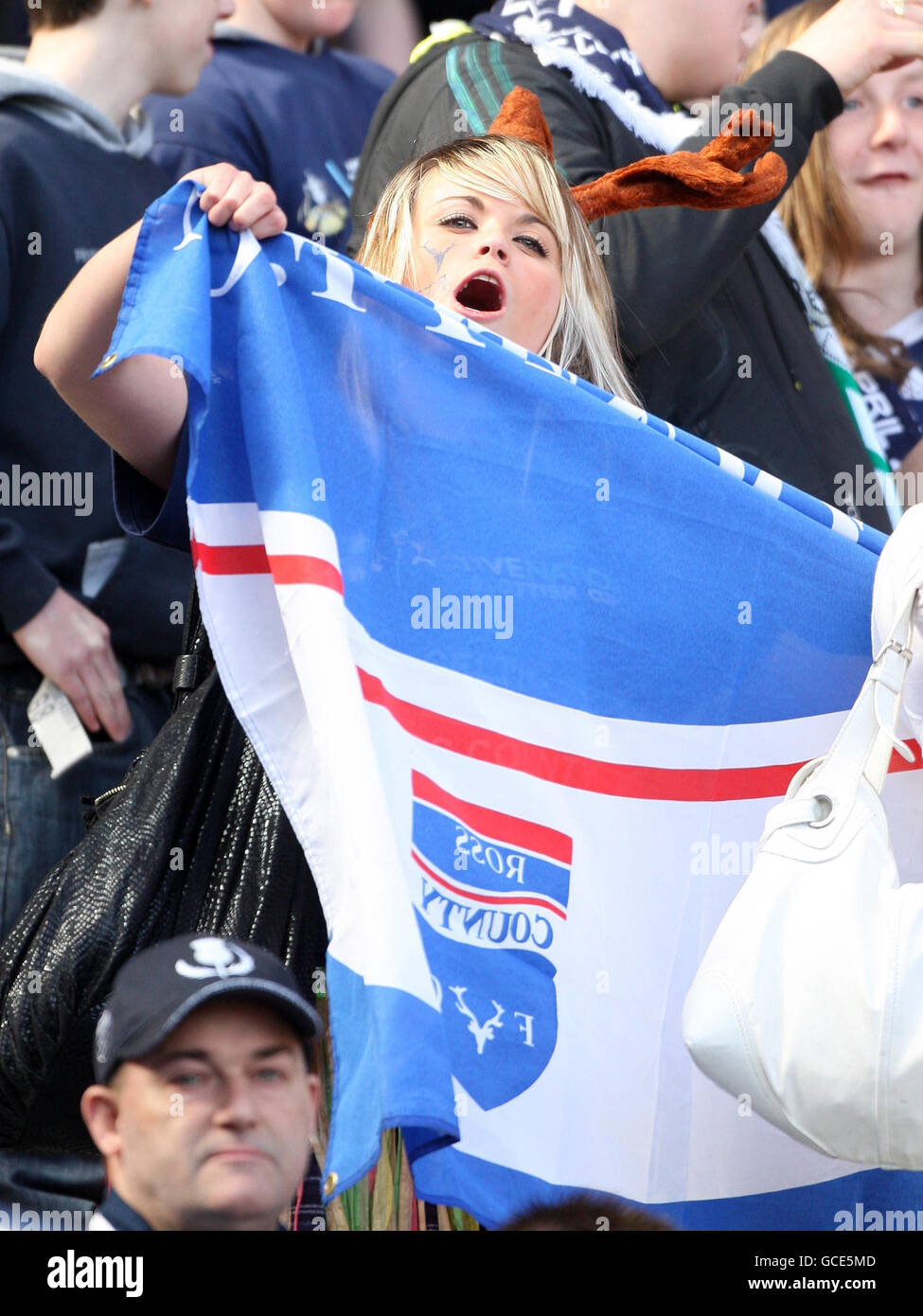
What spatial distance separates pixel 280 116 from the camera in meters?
3.82

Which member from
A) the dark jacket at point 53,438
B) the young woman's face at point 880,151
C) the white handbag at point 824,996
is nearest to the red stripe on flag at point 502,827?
the white handbag at point 824,996

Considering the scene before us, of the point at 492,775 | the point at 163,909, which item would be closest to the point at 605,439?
the point at 492,775

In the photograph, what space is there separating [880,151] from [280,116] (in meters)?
1.15

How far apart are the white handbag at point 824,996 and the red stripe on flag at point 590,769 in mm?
319

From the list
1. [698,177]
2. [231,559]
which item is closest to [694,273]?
[698,177]

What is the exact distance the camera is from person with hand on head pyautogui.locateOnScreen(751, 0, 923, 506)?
3771 mm

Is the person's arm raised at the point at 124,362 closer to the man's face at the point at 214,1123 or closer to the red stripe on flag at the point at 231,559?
the red stripe on flag at the point at 231,559

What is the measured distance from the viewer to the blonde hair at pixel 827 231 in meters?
3.78

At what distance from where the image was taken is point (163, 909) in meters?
2.21

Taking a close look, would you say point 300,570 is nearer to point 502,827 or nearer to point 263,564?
point 263,564

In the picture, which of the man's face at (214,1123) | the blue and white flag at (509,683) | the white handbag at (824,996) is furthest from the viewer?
the blue and white flag at (509,683)

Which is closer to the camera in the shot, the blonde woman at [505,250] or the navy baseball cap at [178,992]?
the navy baseball cap at [178,992]
